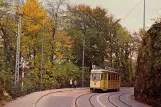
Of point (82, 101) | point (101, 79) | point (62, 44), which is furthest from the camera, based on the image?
point (62, 44)

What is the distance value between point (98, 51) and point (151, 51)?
4096 centimetres

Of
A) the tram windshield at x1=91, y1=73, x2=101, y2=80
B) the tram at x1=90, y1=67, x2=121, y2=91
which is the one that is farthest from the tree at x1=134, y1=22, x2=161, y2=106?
the tram windshield at x1=91, y1=73, x2=101, y2=80

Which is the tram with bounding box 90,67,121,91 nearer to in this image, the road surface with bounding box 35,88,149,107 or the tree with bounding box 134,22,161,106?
the road surface with bounding box 35,88,149,107

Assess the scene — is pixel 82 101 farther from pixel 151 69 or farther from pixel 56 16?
pixel 56 16

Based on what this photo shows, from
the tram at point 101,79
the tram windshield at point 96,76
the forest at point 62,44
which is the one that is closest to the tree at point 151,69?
the forest at point 62,44

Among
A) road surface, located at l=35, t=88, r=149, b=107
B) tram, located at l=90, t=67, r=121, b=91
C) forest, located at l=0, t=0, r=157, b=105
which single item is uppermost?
forest, located at l=0, t=0, r=157, b=105

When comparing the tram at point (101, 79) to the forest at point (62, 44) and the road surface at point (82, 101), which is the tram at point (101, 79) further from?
the road surface at point (82, 101)

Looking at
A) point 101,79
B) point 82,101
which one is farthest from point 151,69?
point 101,79

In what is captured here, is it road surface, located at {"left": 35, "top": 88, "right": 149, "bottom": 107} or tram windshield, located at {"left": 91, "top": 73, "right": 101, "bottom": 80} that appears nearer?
road surface, located at {"left": 35, "top": 88, "right": 149, "bottom": 107}

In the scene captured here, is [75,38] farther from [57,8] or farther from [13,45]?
[13,45]

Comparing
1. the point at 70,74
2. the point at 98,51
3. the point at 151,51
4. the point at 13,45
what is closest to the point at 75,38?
the point at 98,51

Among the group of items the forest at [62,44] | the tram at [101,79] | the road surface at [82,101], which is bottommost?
the road surface at [82,101]

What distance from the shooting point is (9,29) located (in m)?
35.6

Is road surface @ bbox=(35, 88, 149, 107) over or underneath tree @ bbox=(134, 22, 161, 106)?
underneath
